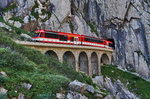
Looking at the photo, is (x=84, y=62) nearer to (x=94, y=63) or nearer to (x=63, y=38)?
(x=94, y=63)

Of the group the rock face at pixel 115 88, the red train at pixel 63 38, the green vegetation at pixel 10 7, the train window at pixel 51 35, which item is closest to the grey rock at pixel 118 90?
the rock face at pixel 115 88

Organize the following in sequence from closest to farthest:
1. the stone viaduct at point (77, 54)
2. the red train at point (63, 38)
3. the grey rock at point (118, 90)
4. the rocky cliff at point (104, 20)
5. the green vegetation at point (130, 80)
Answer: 1. the red train at point (63, 38)
2. the stone viaduct at point (77, 54)
3. the grey rock at point (118, 90)
4. the green vegetation at point (130, 80)
5. the rocky cliff at point (104, 20)

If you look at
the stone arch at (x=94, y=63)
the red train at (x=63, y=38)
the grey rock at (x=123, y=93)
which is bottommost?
the grey rock at (x=123, y=93)

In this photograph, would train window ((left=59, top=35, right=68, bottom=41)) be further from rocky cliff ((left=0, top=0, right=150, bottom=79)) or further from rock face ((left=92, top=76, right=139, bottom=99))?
rocky cliff ((left=0, top=0, right=150, bottom=79))

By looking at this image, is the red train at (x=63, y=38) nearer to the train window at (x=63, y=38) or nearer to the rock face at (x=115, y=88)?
the train window at (x=63, y=38)

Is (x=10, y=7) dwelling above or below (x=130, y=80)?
above

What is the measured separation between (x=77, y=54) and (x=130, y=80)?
15.6 meters

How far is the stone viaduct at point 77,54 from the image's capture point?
84.1 feet

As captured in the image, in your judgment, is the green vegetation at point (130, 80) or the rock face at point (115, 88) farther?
the green vegetation at point (130, 80)

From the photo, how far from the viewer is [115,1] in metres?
47.2

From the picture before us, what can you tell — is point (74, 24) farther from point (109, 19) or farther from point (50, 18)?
point (109, 19)

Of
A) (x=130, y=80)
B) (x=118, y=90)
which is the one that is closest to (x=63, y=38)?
(x=118, y=90)

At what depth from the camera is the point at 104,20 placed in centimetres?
4731

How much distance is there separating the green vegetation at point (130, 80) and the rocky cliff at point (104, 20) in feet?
15.0
